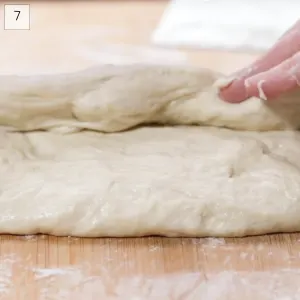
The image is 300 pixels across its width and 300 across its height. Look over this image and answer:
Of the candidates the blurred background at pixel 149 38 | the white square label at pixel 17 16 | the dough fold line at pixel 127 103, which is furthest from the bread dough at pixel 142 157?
the white square label at pixel 17 16

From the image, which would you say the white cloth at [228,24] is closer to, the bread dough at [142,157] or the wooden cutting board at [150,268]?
the bread dough at [142,157]

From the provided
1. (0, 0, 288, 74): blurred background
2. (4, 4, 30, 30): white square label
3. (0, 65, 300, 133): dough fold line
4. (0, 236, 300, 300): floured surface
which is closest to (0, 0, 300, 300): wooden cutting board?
(0, 236, 300, 300): floured surface

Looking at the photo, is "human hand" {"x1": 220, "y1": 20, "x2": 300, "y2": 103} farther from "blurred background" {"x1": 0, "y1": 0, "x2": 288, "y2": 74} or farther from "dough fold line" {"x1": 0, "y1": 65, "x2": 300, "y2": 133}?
"blurred background" {"x1": 0, "y1": 0, "x2": 288, "y2": 74}

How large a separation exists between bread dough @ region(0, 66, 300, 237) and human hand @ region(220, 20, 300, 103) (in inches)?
2.2

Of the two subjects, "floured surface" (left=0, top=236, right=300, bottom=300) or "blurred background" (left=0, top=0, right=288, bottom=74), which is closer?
"floured surface" (left=0, top=236, right=300, bottom=300)

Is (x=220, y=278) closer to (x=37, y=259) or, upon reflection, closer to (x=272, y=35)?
(x=37, y=259)

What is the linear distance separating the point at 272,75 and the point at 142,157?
35 cm

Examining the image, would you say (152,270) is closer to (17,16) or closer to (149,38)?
(149,38)

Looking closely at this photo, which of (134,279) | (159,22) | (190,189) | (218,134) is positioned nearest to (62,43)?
(159,22)

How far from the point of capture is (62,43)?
1.85m

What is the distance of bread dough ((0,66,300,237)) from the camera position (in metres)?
1.18

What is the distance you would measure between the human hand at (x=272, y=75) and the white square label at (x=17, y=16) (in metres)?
0.87

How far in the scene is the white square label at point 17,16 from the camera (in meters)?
1.91

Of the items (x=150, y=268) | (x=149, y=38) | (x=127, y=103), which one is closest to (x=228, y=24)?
(x=149, y=38)
